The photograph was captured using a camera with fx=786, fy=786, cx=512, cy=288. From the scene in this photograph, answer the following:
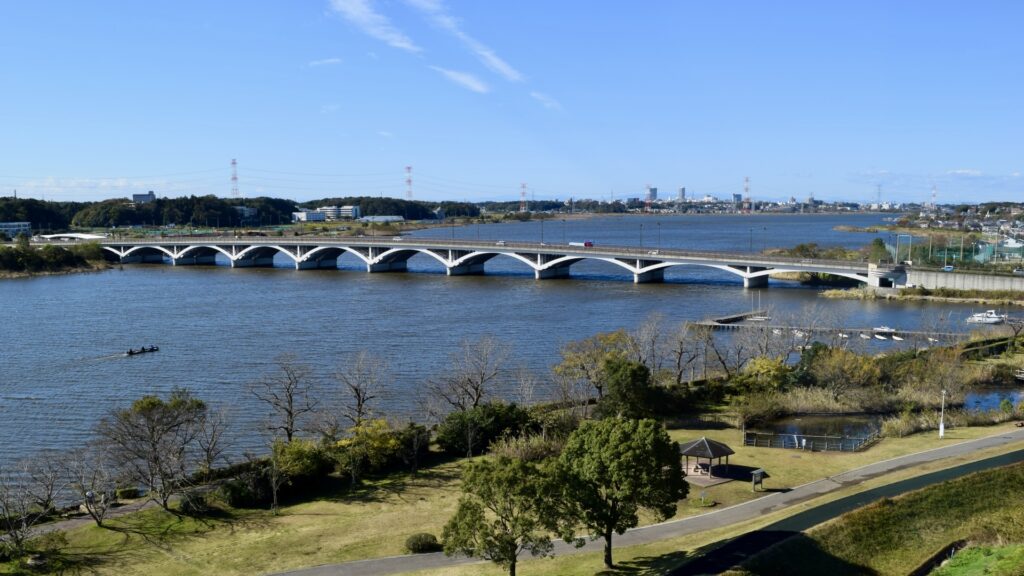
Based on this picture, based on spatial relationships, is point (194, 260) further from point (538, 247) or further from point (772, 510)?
point (772, 510)

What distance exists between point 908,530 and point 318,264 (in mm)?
89575

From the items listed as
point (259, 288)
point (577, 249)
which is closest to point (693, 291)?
point (577, 249)

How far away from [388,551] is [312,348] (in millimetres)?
27226

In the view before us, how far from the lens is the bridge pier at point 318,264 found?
10081cm

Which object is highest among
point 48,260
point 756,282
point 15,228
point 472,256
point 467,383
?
point 15,228

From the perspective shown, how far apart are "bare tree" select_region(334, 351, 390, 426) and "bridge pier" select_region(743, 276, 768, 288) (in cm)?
4246

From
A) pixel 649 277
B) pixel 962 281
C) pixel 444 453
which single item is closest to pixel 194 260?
pixel 649 277

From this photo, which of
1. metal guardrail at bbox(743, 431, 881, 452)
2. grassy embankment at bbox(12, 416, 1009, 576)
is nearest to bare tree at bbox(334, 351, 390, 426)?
grassy embankment at bbox(12, 416, 1009, 576)

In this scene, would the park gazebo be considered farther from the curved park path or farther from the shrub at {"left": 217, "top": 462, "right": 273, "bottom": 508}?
the shrub at {"left": 217, "top": 462, "right": 273, "bottom": 508}

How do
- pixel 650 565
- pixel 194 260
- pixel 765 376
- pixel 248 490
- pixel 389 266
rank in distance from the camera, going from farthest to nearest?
1. pixel 194 260
2. pixel 389 266
3. pixel 765 376
4. pixel 248 490
5. pixel 650 565

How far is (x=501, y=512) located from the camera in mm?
17328

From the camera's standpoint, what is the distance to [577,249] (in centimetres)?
8219

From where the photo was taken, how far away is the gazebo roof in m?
24.9

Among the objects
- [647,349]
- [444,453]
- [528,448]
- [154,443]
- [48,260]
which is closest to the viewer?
[154,443]
